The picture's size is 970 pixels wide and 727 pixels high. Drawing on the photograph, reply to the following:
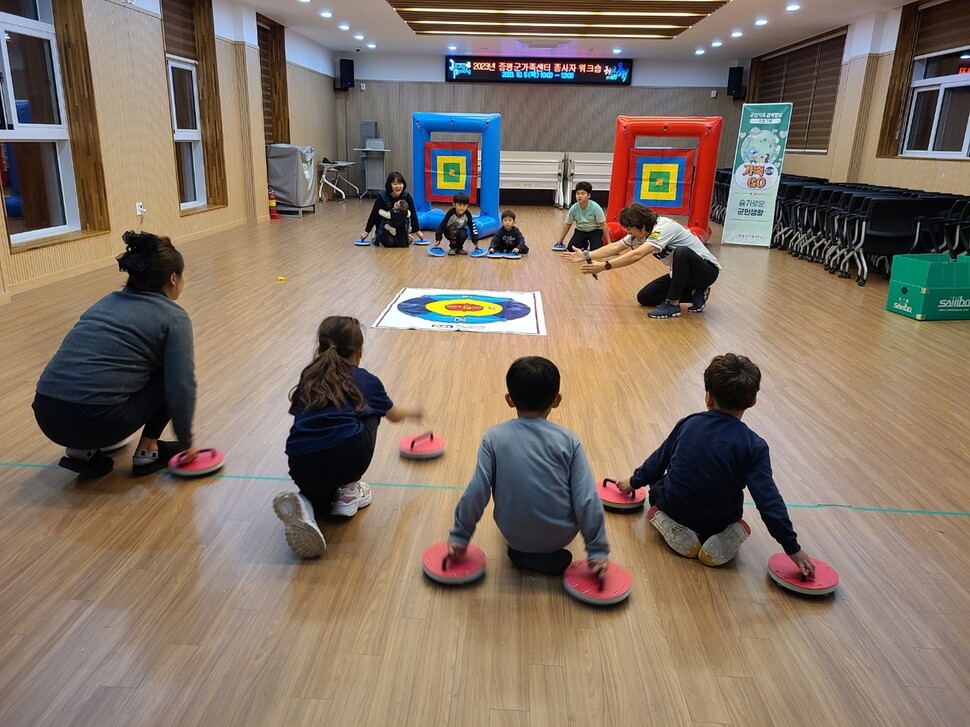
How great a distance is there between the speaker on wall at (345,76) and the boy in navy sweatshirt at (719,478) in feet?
49.9

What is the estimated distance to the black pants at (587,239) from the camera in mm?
8312

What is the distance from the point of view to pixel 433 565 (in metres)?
2.24

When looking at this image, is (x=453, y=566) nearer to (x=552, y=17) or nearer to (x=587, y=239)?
(x=587, y=239)

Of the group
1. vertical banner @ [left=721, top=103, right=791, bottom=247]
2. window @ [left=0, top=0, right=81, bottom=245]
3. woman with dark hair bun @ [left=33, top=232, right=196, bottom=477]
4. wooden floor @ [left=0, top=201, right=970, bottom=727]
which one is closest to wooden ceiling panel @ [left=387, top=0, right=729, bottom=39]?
vertical banner @ [left=721, top=103, right=791, bottom=247]

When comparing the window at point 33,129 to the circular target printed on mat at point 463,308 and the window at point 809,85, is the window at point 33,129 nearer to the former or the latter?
the circular target printed on mat at point 463,308

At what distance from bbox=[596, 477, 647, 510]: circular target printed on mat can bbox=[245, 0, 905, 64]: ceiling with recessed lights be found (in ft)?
26.8

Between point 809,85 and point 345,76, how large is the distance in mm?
9578

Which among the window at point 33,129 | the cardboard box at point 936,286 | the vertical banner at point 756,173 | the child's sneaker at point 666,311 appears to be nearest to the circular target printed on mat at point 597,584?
the child's sneaker at point 666,311

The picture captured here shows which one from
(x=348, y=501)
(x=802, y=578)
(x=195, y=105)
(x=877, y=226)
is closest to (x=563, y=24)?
(x=195, y=105)

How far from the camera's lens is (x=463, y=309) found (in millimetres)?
5812

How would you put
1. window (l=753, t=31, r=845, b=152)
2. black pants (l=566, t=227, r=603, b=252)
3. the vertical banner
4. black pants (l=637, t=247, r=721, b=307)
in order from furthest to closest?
window (l=753, t=31, r=845, b=152), the vertical banner, black pants (l=566, t=227, r=603, b=252), black pants (l=637, t=247, r=721, b=307)

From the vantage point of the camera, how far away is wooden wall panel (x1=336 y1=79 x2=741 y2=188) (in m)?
15.9

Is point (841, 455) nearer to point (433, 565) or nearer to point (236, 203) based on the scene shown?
point (433, 565)

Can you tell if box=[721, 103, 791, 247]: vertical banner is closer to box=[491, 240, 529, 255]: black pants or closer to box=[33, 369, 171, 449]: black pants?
box=[491, 240, 529, 255]: black pants
